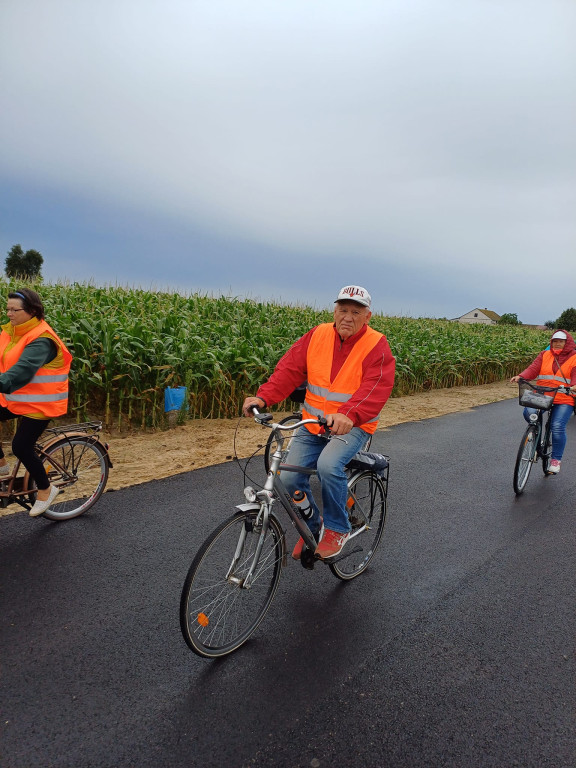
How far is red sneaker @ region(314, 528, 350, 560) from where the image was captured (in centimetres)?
345

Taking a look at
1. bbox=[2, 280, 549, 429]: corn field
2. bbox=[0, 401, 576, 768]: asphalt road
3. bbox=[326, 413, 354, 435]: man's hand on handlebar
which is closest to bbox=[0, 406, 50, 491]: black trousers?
bbox=[0, 401, 576, 768]: asphalt road

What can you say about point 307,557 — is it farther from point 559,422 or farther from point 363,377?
point 559,422

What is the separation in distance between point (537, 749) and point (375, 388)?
2063 millimetres

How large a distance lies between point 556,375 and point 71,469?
620 cm

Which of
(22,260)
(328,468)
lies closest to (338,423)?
(328,468)

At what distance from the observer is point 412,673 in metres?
2.90

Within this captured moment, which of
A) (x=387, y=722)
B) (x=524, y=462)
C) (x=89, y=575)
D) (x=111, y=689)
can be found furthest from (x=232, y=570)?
(x=524, y=462)

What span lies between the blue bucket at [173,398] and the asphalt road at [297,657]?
3.48 m

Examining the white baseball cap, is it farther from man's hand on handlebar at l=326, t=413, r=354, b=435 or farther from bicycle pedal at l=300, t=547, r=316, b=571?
bicycle pedal at l=300, t=547, r=316, b=571

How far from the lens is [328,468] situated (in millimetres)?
Answer: 3260

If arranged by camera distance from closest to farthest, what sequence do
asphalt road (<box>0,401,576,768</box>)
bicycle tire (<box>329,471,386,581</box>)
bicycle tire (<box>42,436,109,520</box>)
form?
asphalt road (<box>0,401,576,768</box>) → bicycle tire (<box>329,471,386,581</box>) → bicycle tire (<box>42,436,109,520</box>)

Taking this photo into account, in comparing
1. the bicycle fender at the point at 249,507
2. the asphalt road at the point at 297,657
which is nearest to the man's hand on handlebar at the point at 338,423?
the bicycle fender at the point at 249,507

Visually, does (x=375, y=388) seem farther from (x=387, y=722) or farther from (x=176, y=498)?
(x=176, y=498)

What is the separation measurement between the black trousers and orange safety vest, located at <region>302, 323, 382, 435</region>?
238cm
